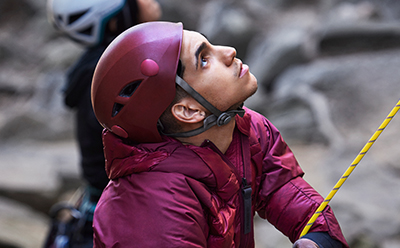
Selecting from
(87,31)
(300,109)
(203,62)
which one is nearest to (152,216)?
(203,62)

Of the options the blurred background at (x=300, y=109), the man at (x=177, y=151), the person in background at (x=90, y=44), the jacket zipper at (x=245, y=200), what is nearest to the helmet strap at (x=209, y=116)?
the man at (x=177, y=151)

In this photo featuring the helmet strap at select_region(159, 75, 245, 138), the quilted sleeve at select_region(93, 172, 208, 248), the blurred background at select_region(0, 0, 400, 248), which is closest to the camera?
the quilted sleeve at select_region(93, 172, 208, 248)

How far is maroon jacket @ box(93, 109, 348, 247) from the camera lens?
1396mm

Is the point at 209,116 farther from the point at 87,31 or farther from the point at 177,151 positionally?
the point at 87,31

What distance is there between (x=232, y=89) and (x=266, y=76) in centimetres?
705

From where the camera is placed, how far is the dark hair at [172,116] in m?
1.51

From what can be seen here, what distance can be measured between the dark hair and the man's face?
21mm

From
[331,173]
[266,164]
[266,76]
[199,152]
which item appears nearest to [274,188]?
[266,164]

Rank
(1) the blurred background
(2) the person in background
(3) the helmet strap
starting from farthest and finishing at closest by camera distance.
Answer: (1) the blurred background, (2) the person in background, (3) the helmet strap

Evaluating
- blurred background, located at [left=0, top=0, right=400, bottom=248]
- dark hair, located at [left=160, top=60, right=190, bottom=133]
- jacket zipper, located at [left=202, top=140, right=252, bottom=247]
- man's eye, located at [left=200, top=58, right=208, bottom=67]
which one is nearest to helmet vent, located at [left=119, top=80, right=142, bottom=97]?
dark hair, located at [left=160, top=60, right=190, bottom=133]

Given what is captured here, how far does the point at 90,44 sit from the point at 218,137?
1.51 m

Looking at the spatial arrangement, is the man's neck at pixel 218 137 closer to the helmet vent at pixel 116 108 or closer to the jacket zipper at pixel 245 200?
the jacket zipper at pixel 245 200

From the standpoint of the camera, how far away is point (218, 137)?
162 cm

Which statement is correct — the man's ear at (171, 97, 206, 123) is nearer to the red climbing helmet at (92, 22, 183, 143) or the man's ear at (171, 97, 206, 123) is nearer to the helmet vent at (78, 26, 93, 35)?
the red climbing helmet at (92, 22, 183, 143)
